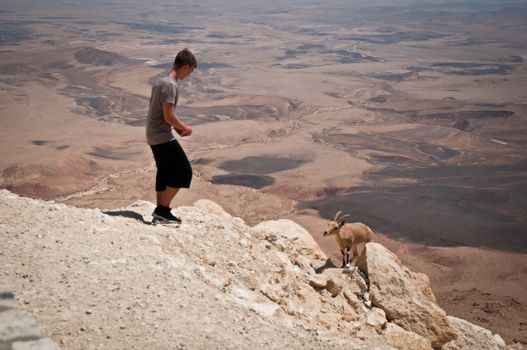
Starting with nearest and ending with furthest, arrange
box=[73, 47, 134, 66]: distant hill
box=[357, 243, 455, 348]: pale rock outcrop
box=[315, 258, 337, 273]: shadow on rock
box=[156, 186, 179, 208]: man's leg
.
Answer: box=[156, 186, 179, 208]: man's leg < box=[357, 243, 455, 348]: pale rock outcrop < box=[315, 258, 337, 273]: shadow on rock < box=[73, 47, 134, 66]: distant hill

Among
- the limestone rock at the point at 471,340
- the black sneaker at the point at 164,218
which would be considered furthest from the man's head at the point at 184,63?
the limestone rock at the point at 471,340

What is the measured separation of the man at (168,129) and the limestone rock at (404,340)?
9.80 feet

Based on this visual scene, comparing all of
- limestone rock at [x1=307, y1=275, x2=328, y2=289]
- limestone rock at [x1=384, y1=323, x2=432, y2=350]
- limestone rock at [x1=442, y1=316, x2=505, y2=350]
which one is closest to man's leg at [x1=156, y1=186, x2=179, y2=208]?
limestone rock at [x1=307, y1=275, x2=328, y2=289]

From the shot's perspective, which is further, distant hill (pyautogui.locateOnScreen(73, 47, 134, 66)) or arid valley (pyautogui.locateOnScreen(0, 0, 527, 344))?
distant hill (pyautogui.locateOnScreen(73, 47, 134, 66))

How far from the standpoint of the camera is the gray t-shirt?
4.81 m

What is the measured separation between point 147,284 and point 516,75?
6205cm

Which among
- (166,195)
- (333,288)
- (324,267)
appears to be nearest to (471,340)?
(324,267)

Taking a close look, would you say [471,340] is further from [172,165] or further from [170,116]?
[170,116]

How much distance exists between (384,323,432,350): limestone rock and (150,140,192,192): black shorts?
2968 millimetres

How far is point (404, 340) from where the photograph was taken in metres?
5.80

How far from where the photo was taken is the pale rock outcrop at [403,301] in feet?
21.2

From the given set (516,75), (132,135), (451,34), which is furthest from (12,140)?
(451,34)

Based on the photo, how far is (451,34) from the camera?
317ft

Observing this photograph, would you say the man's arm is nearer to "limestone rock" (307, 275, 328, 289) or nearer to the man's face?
the man's face
